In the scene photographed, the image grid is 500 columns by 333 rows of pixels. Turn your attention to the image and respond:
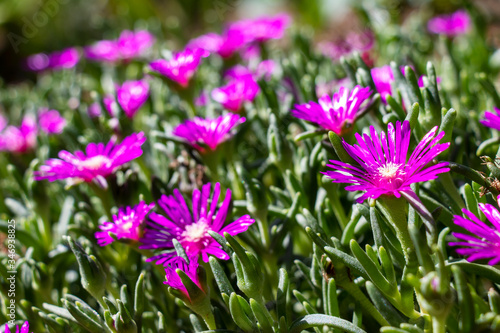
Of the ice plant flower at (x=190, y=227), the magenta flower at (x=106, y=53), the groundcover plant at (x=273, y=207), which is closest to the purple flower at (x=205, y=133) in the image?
the groundcover plant at (x=273, y=207)

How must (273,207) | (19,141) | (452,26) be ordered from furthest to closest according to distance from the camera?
(452,26), (19,141), (273,207)

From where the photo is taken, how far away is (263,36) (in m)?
1.61

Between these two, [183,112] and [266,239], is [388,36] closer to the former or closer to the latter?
[183,112]

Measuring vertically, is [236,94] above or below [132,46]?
below

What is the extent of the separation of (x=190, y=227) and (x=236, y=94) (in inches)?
17.7

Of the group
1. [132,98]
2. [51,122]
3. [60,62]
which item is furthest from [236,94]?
[60,62]

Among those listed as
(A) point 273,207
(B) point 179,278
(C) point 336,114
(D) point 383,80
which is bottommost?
(B) point 179,278

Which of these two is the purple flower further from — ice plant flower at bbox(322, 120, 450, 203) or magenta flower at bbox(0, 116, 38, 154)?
magenta flower at bbox(0, 116, 38, 154)

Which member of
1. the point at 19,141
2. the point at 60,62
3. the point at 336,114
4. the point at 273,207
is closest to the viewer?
the point at 336,114

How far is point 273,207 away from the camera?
94 cm

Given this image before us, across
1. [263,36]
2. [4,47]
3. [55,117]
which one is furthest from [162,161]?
[4,47]

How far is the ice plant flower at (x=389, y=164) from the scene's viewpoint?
63 centimetres

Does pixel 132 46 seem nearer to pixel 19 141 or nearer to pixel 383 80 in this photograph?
pixel 19 141

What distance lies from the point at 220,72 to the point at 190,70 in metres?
0.46
